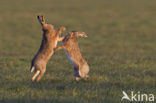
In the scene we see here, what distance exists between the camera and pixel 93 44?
80.9 feet

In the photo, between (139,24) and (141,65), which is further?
(139,24)

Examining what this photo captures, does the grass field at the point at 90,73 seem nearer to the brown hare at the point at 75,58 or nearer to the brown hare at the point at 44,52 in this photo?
the brown hare at the point at 75,58

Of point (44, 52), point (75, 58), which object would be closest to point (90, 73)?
point (75, 58)

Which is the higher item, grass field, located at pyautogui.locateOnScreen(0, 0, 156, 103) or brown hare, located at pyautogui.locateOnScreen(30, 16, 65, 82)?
brown hare, located at pyautogui.locateOnScreen(30, 16, 65, 82)

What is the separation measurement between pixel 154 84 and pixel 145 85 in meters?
0.31

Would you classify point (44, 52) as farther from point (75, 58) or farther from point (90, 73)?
point (90, 73)

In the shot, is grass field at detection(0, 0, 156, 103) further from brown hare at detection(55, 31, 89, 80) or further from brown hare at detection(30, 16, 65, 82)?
brown hare at detection(30, 16, 65, 82)

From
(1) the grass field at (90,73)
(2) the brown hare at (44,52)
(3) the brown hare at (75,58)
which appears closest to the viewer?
(1) the grass field at (90,73)

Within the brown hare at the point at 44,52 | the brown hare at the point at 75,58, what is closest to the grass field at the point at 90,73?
the brown hare at the point at 75,58

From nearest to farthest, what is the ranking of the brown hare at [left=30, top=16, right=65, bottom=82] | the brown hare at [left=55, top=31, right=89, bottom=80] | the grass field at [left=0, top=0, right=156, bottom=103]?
the grass field at [left=0, top=0, right=156, bottom=103] → the brown hare at [left=30, top=16, right=65, bottom=82] → the brown hare at [left=55, top=31, right=89, bottom=80]

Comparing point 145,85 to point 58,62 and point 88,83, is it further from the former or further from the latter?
point 58,62

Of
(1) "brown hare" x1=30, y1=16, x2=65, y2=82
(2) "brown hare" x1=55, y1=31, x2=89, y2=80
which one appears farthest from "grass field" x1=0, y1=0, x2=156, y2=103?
(1) "brown hare" x1=30, y1=16, x2=65, y2=82

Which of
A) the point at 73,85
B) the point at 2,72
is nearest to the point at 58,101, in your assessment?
the point at 73,85

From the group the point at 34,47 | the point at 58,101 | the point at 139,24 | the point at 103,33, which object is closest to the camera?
the point at 58,101
